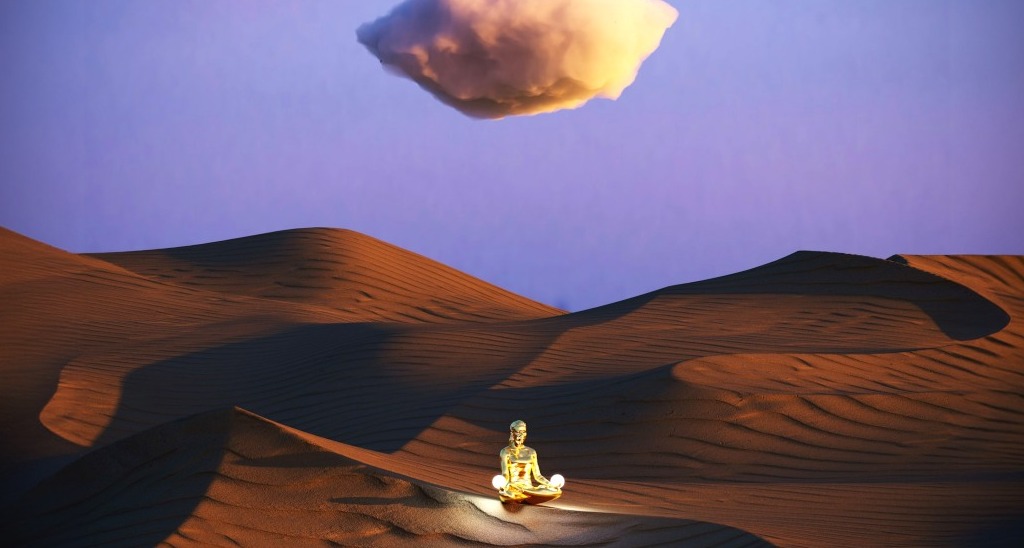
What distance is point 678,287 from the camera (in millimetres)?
13977

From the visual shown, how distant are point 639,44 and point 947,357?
9.51 m

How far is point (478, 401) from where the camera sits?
9.77 m

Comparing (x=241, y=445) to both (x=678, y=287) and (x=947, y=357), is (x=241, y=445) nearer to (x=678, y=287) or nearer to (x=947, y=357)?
(x=947, y=357)

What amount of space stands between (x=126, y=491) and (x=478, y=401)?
374 cm

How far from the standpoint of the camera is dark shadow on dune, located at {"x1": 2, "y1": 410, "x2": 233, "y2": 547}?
239 inches

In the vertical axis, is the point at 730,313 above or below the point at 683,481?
above

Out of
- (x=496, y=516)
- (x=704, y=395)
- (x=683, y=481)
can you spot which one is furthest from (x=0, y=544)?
(x=704, y=395)

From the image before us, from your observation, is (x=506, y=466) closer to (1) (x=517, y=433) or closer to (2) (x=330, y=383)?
(1) (x=517, y=433)

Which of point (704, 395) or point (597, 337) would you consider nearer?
point (704, 395)

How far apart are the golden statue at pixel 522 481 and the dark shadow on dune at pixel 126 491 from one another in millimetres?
1375

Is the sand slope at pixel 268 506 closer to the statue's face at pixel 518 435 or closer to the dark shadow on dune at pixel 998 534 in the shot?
the statue's face at pixel 518 435

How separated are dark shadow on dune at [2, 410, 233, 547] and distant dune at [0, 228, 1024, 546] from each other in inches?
0.6

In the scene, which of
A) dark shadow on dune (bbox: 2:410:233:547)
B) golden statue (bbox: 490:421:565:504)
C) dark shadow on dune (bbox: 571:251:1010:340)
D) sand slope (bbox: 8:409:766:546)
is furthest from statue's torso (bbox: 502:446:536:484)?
dark shadow on dune (bbox: 571:251:1010:340)

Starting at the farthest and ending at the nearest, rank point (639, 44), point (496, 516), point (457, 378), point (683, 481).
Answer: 1. point (639, 44)
2. point (457, 378)
3. point (683, 481)
4. point (496, 516)
